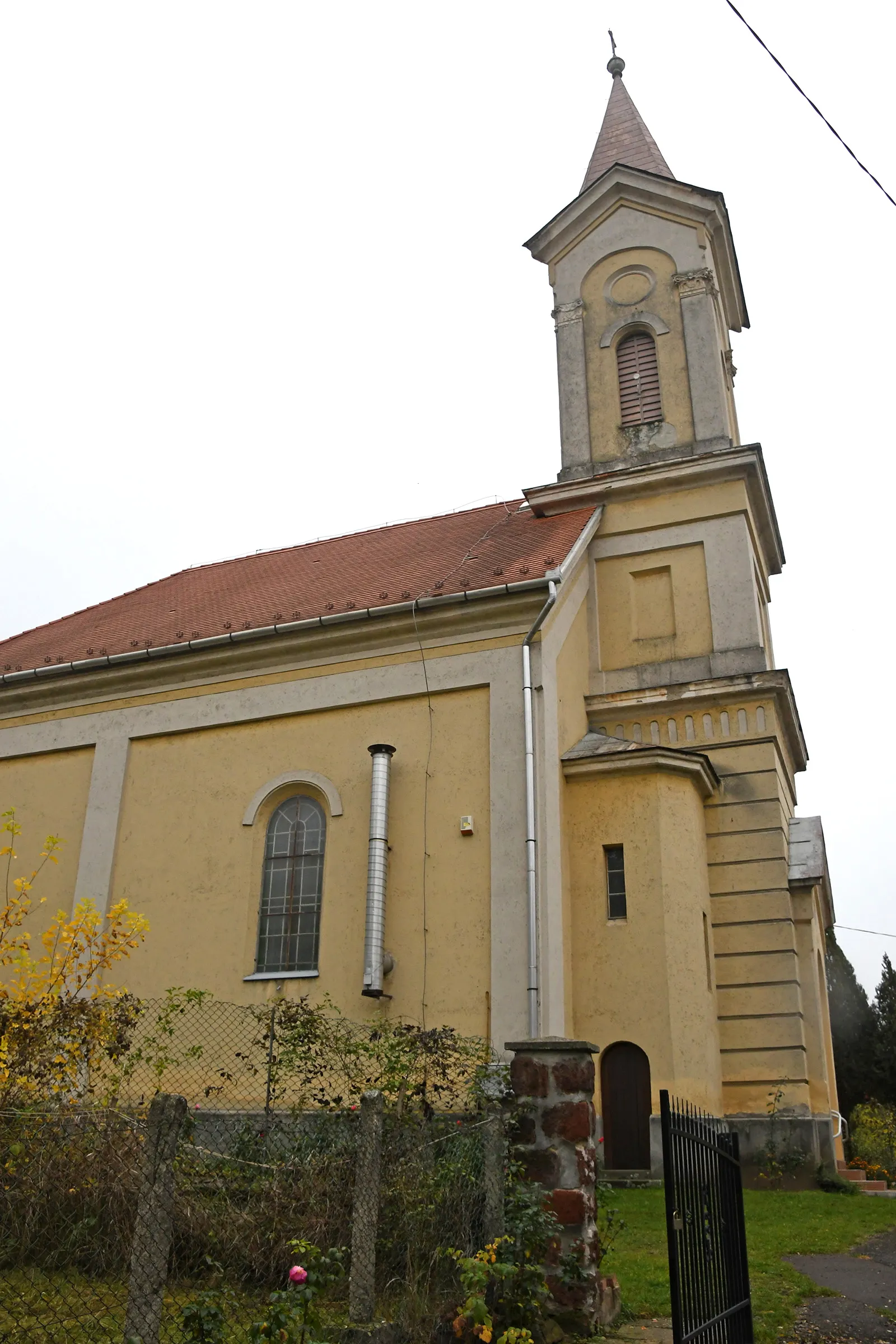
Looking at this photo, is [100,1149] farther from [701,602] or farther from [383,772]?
[701,602]

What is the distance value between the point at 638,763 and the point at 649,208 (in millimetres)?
12341

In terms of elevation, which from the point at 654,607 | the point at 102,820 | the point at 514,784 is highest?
the point at 654,607

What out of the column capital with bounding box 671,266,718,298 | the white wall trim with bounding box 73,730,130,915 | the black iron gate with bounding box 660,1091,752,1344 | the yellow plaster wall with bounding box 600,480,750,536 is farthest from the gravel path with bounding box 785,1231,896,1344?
the column capital with bounding box 671,266,718,298

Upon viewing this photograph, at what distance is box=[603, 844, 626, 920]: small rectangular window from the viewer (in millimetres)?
15523

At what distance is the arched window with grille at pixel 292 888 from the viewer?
1543 centimetres

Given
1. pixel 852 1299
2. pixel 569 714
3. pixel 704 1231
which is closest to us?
pixel 704 1231

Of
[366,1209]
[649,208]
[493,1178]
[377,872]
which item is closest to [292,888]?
[377,872]

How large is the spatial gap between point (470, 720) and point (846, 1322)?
8591 millimetres

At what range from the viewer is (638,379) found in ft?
69.1

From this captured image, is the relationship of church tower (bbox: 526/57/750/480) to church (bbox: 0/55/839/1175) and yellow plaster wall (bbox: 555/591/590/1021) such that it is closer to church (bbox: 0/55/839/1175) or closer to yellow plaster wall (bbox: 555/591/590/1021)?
church (bbox: 0/55/839/1175)

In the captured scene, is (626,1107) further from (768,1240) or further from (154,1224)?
(154,1224)

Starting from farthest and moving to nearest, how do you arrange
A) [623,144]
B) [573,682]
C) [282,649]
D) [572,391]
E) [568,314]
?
[623,144], [568,314], [572,391], [573,682], [282,649]

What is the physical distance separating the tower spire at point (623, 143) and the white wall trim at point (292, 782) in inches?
557

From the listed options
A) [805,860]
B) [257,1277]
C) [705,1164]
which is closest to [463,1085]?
[257,1277]
